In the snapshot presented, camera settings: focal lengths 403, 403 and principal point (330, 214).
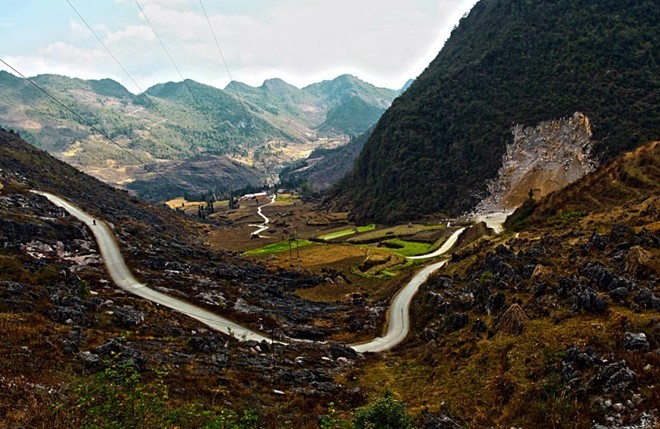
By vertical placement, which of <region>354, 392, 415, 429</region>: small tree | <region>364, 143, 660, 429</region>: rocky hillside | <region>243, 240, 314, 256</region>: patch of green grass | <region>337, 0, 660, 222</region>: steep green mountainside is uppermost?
<region>337, 0, 660, 222</region>: steep green mountainside

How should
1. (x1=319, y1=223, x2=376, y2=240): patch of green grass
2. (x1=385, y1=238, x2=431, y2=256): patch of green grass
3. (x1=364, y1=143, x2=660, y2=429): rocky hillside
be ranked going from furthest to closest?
(x1=319, y1=223, x2=376, y2=240): patch of green grass, (x1=385, y1=238, x2=431, y2=256): patch of green grass, (x1=364, y1=143, x2=660, y2=429): rocky hillside

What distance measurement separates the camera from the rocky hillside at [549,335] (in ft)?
63.8

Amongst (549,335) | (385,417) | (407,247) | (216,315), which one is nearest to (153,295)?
(216,315)

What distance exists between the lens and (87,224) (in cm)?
8175

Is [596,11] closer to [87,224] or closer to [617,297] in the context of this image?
[617,297]

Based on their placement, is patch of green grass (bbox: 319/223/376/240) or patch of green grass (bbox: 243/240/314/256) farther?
patch of green grass (bbox: 319/223/376/240)

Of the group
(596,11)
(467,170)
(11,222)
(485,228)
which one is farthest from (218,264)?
(596,11)

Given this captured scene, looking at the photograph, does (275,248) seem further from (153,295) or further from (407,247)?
(153,295)

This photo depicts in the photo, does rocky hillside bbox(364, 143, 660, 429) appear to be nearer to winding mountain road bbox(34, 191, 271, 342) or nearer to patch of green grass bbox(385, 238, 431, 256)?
winding mountain road bbox(34, 191, 271, 342)

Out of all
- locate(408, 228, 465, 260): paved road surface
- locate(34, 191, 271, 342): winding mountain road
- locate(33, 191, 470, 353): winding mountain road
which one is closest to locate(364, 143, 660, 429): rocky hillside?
locate(33, 191, 470, 353): winding mountain road

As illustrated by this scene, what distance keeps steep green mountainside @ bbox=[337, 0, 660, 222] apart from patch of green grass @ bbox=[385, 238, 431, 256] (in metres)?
34.3

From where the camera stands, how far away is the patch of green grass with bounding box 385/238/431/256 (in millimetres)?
104556

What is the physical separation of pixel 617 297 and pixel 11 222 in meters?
76.3

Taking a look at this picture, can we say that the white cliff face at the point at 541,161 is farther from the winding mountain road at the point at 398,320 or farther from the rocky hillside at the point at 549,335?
the rocky hillside at the point at 549,335
